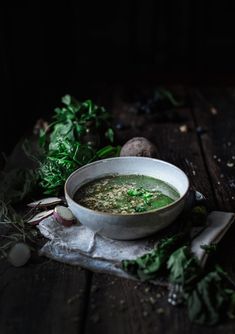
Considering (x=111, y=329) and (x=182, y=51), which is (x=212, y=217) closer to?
(x=111, y=329)

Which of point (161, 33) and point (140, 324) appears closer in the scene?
point (140, 324)

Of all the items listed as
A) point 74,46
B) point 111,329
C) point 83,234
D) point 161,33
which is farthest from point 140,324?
point 161,33

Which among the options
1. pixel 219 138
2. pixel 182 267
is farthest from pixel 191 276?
pixel 219 138

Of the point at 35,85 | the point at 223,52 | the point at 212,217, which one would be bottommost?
the point at 223,52

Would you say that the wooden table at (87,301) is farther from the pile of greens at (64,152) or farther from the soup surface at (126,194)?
the pile of greens at (64,152)

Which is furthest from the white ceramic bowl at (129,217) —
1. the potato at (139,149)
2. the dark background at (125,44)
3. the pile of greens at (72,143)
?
the dark background at (125,44)

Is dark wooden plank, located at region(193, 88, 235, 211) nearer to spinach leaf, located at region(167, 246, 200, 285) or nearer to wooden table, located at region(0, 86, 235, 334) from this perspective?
wooden table, located at region(0, 86, 235, 334)

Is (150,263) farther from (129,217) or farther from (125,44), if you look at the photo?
(125,44)
